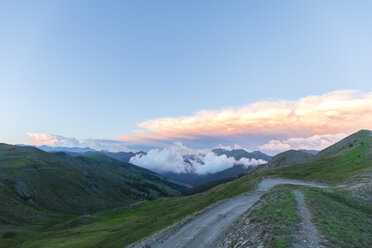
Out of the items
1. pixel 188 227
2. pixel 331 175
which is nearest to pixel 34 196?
pixel 188 227

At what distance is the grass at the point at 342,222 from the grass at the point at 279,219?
6.18ft

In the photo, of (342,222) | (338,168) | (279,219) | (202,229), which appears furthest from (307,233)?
(338,168)

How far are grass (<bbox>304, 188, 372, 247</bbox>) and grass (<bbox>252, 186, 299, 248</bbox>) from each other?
1.88 metres

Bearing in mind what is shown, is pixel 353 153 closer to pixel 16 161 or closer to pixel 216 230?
pixel 216 230

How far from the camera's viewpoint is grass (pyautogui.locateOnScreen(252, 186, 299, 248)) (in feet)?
43.1

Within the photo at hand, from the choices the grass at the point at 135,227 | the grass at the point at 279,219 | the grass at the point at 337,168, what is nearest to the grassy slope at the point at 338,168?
the grass at the point at 337,168

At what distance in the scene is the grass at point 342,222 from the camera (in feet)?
45.4

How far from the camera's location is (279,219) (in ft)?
53.8

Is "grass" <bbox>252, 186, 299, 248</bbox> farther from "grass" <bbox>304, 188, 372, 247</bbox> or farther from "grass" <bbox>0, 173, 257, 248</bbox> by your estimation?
"grass" <bbox>0, 173, 257, 248</bbox>

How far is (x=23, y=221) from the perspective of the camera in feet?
355

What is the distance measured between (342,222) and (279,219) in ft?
20.2

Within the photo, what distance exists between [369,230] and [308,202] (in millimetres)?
5436

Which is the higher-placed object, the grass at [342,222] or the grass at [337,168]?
the grass at [337,168]

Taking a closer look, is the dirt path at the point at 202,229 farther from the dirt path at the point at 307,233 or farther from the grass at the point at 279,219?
the dirt path at the point at 307,233
